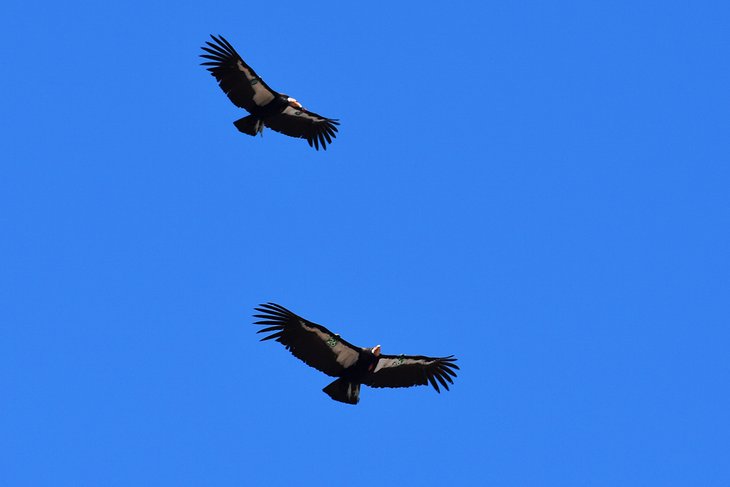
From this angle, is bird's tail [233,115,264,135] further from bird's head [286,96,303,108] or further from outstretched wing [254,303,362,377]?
outstretched wing [254,303,362,377]

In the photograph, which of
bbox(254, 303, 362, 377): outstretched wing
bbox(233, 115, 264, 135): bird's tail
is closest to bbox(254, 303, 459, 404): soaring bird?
bbox(254, 303, 362, 377): outstretched wing

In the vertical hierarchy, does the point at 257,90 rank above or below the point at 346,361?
above

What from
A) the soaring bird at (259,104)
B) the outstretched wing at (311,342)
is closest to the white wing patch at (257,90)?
the soaring bird at (259,104)

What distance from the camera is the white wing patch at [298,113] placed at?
37.4m

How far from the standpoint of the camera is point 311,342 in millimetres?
30141

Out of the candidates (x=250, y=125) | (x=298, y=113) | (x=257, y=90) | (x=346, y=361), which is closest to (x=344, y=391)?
(x=346, y=361)

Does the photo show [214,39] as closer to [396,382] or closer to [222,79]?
[222,79]

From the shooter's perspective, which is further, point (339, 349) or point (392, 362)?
point (392, 362)

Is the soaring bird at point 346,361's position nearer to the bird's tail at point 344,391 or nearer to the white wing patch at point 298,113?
the bird's tail at point 344,391

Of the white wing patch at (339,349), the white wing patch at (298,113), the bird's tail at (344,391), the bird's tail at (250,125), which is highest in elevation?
the white wing patch at (298,113)

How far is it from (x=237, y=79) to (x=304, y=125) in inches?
125

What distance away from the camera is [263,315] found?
1159 inches

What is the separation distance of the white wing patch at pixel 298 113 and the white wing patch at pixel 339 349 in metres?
9.71

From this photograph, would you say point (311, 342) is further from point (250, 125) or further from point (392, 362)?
point (250, 125)
